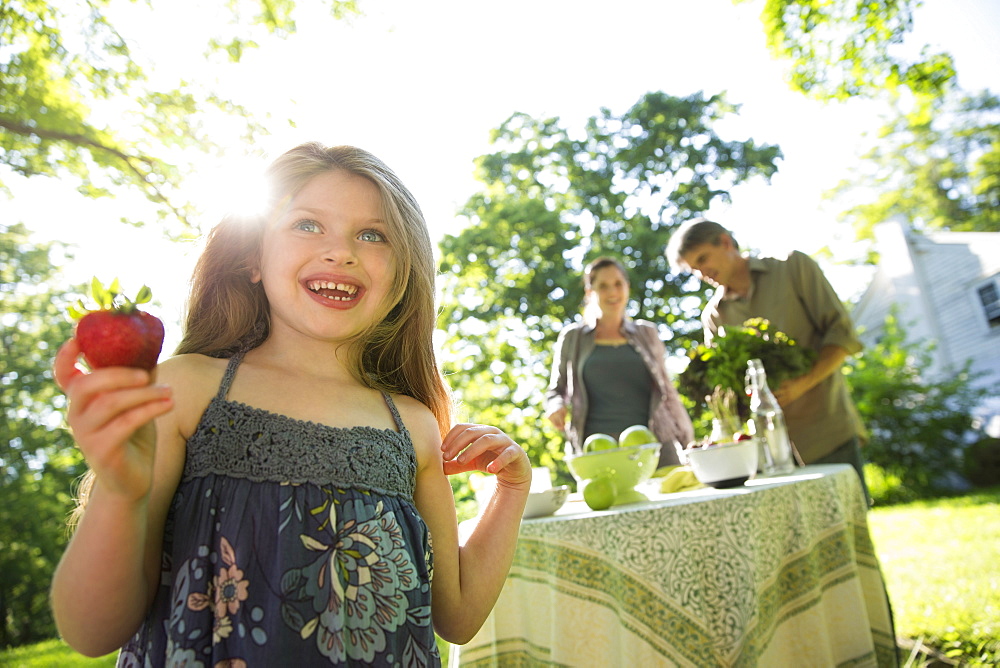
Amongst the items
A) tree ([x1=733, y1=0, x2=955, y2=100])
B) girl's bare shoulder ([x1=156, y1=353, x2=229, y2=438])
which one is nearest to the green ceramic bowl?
girl's bare shoulder ([x1=156, y1=353, x2=229, y2=438])

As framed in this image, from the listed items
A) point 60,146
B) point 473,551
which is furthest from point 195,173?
point 473,551

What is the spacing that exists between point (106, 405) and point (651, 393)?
4.46 metres

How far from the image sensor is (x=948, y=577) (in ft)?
18.7

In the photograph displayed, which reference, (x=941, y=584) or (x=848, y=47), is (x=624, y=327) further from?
(x=848, y=47)

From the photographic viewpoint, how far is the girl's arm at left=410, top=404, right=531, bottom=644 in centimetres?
146

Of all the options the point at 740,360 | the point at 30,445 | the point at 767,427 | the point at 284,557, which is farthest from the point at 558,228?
the point at 30,445

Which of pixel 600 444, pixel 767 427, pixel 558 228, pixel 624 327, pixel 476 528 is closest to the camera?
pixel 476 528

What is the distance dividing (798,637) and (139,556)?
1.77 meters

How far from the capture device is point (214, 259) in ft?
5.45

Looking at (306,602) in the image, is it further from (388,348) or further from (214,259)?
(214,259)

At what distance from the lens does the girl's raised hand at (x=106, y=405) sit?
86cm

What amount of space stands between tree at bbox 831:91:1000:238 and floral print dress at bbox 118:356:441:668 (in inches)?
1312

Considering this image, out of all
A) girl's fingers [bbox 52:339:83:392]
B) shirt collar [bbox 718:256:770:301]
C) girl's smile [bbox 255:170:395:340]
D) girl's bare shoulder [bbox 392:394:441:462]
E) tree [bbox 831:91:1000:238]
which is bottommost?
A: girl's bare shoulder [bbox 392:394:441:462]

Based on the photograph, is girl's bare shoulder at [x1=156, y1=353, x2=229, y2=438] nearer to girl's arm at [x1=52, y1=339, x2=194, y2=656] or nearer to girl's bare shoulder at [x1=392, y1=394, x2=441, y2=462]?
girl's arm at [x1=52, y1=339, x2=194, y2=656]
